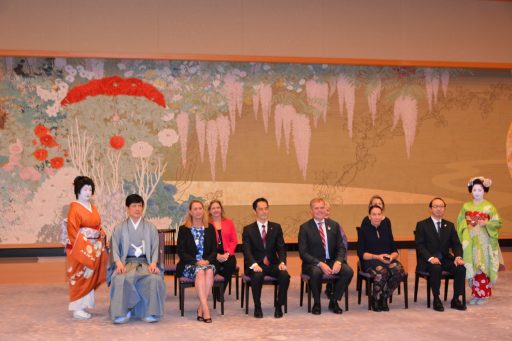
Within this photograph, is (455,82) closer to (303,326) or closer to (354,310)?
(354,310)

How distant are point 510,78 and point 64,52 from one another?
553 centimetres

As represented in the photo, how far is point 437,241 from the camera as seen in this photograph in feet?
22.3

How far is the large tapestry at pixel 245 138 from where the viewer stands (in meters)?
7.83

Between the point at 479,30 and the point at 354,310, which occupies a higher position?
the point at 479,30

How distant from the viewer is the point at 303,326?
5.73 metres

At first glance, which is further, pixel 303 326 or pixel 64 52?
pixel 64 52

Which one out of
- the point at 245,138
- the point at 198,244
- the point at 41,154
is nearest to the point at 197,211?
the point at 198,244

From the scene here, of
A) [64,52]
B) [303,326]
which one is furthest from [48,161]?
[303,326]

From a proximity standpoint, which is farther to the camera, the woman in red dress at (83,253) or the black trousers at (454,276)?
the black trousers at (454,276)

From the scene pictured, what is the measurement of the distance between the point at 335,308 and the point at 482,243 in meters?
1.73

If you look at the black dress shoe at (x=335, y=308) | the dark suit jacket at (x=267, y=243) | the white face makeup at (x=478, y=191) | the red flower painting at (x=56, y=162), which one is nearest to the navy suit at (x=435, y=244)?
the white face makeup at (x=478, y=191)

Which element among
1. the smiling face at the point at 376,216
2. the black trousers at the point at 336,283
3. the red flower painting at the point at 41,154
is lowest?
the black trousers at the point at 336,283

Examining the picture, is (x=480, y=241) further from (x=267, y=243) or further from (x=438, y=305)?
(x=267, y=243)

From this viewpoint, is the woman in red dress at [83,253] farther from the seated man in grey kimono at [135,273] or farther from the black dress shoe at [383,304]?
the black dress shoe at [383,304]
